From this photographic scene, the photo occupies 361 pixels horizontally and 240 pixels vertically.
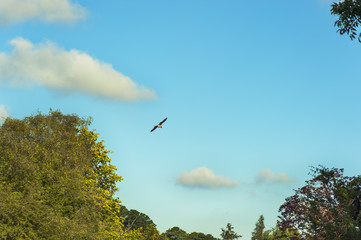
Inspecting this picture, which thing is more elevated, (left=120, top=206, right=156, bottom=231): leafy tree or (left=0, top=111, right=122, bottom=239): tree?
(left=120, top=206, right=156, bottom=231): leafy tree

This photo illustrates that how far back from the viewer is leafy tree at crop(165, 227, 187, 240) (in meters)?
114

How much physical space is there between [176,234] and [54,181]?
8390 centimetres

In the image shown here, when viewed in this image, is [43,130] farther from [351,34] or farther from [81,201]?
[351,34]

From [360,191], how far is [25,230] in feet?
71.4

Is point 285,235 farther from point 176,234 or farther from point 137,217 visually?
point 176,234

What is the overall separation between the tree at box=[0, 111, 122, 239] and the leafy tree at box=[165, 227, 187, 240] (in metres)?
71.8

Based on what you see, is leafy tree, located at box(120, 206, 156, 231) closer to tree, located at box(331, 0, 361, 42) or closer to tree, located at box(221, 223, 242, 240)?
tree, located at box(221, 223, 242, 240)

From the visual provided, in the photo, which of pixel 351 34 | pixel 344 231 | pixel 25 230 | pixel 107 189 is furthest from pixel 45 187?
pixel 351 34

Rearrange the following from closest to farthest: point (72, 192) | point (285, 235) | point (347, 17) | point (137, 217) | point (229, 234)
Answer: point (347, 17)
point (72, 192)
point (285, 235)
point (229, 234)
point (137, 217)

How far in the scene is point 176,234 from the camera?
11544 cm

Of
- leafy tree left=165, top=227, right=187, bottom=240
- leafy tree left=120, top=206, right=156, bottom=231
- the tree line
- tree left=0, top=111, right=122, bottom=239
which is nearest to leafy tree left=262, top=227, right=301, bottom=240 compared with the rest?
the tree line

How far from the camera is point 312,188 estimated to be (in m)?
47.4

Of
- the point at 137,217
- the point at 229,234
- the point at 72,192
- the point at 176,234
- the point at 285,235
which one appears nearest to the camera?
the point at 72,192

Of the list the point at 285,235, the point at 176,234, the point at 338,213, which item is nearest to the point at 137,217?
the point at 176,234
